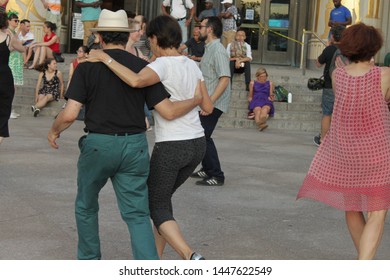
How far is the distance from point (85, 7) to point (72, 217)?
11.0 m

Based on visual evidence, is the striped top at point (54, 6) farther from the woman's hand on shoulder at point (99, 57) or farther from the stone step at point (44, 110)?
the woman's hand on shoulder at point (99, 57)

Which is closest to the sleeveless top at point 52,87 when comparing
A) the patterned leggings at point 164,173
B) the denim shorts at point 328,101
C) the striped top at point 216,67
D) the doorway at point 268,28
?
the denim shorts at point 328,101

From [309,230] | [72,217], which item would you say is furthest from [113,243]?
[309,230]

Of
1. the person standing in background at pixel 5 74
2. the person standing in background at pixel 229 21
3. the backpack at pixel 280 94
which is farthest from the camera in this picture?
the person standing in background at pixel 229 21

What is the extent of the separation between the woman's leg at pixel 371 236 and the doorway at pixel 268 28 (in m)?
18.1

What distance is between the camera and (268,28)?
2369 cm

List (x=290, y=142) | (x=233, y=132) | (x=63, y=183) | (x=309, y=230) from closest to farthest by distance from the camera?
(x=309, y=230) < (x=63, y=183) < (x=290, y=142) < (x=233, y=132)

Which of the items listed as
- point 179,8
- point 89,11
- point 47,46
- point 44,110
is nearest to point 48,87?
point 44,110

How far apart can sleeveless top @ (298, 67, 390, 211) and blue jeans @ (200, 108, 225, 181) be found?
3.42 meters

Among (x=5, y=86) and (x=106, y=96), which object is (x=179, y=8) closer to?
(x=5, y=86)

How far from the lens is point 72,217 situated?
7.61m

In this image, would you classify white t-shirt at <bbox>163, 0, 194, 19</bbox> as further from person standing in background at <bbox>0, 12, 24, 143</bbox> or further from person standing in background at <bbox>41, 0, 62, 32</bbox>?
person standing in background at <bbox>0, 12, 24, 143</bbox>

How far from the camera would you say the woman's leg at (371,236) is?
18.2ft
